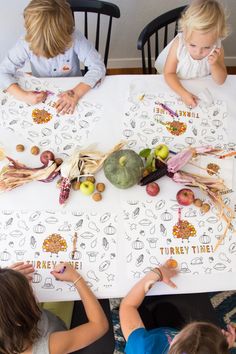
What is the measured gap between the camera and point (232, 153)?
4.08ft

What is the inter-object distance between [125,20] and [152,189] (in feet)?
4.19

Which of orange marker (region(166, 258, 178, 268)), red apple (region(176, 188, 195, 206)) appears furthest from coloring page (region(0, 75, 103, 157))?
orange marker (region(166, 258, 178, 268))

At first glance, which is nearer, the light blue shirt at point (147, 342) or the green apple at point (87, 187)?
the light blue shirt at point (147, 342)

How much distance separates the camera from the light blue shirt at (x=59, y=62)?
4.46 feet

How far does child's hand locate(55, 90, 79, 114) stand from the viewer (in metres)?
1.31

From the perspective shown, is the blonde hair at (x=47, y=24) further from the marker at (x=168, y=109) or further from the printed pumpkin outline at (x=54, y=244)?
the printed pumpkin outline at (x=54, y=244)

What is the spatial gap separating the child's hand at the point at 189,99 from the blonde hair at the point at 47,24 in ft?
1.49

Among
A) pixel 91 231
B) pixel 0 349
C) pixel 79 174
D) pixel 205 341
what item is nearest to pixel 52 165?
pixel 79 174

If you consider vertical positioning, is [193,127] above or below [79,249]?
above

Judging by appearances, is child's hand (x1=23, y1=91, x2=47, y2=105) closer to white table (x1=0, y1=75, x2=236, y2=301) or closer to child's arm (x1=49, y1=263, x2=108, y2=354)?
white table (x1=0, y1=75, x2=236, y2=301)

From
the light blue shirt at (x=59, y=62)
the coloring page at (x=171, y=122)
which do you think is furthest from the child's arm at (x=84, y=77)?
the coloring page at (x=171, y=122)

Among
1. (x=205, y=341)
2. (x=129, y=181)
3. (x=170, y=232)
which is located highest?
(x=129, y=181)

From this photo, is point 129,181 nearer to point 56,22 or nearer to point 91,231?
point 91,231

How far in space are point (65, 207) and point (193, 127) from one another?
1.69ft
